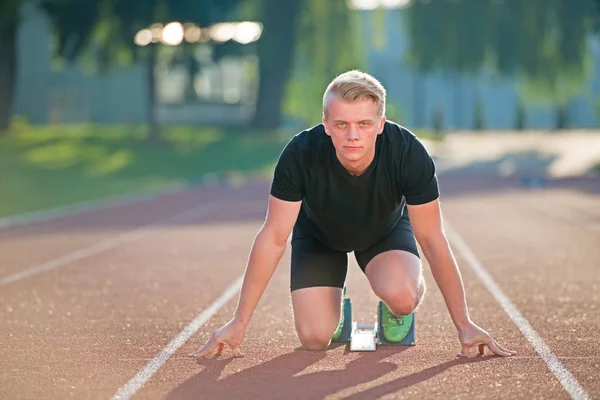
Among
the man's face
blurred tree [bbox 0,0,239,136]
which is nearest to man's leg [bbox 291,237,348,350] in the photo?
the man's face

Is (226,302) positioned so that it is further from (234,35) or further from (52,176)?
(234,35)

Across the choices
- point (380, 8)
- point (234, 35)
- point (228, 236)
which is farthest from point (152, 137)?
point (228, 236)

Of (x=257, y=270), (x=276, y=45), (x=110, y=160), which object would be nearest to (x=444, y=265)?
(x=257, y=270)

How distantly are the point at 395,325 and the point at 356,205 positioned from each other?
1.04m

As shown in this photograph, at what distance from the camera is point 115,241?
17.1 metres

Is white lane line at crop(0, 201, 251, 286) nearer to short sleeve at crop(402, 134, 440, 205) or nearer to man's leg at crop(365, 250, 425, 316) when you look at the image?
man's leg at crop(365, 250, 425, 316)

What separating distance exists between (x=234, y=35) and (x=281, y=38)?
1.59 m

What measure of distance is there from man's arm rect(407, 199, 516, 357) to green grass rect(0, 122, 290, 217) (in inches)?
713

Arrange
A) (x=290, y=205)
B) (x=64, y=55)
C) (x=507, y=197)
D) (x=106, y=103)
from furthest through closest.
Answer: (x=106, y=103), (x=64, y=55), (x=507, y=197), (x=290, y=205)

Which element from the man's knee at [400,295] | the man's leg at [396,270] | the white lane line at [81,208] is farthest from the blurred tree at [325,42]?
the man's knee at [400,295]

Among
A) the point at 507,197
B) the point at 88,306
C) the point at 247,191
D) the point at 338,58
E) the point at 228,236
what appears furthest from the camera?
the point at 338,58

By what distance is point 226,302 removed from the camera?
437 inches

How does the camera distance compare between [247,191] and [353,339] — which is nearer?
[353,339]

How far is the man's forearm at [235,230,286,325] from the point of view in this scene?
297 inches
